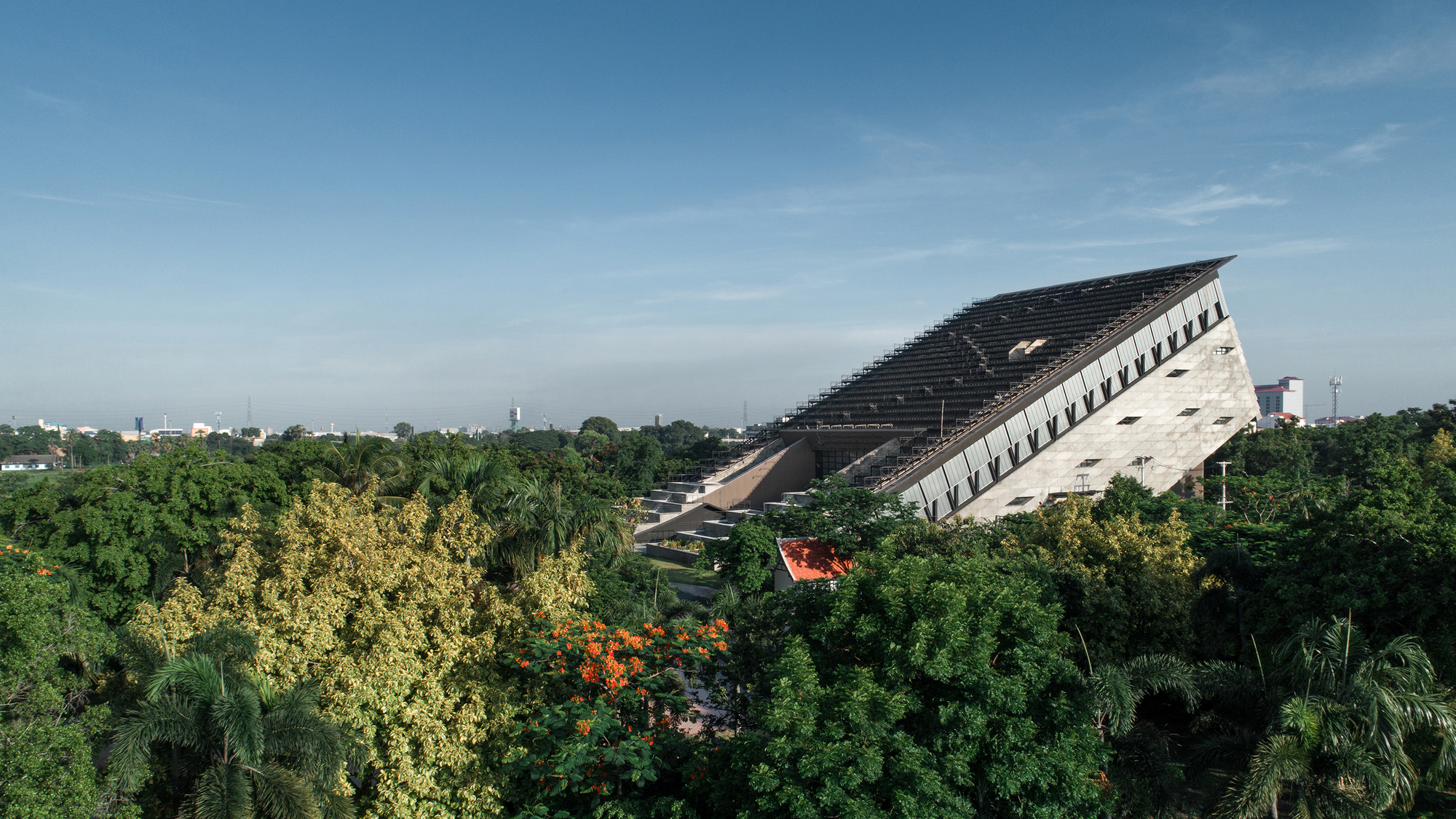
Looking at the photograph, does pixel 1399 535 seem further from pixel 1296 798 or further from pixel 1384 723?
pixel 1296 798

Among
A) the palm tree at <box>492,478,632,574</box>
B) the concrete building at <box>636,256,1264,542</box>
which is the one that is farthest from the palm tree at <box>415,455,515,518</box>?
the concrete building at <box>636,256,1264,542</box>

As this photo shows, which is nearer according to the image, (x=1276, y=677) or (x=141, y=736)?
(x=141, y=736)

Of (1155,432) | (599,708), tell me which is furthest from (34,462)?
(599,708)

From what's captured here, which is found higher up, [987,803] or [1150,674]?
[1150,674]

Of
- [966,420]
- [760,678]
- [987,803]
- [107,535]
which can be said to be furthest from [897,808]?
[966,420]

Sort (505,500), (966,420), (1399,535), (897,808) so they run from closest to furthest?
1. (897,808)
2. (1399,535)
3. (505,500)
4. (966,420)

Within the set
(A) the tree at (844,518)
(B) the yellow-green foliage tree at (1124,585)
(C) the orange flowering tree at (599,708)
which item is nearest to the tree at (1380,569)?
(B) the yellow-green foliage tree at (1124,585)
